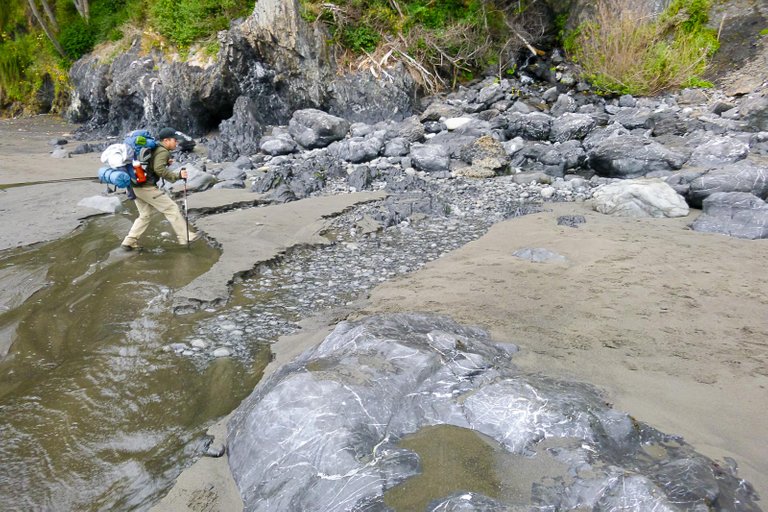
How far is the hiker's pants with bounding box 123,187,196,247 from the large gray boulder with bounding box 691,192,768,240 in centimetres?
632

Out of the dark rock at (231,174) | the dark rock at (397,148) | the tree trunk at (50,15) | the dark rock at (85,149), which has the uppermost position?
the tree trunk at (50,15)

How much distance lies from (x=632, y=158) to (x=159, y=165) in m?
7.27

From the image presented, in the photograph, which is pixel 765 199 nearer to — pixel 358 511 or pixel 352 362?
pixel 352 362

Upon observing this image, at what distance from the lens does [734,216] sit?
6.18 meters

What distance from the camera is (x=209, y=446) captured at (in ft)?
9.89

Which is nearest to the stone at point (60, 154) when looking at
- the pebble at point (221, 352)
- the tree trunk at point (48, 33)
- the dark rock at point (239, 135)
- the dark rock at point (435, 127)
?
the dark rock at point (239, 135)

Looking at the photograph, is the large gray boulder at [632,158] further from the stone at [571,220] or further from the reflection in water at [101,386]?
the reflection in water at [101,386]

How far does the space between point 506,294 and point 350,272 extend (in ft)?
5.96

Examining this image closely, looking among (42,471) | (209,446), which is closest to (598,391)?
(209,446)

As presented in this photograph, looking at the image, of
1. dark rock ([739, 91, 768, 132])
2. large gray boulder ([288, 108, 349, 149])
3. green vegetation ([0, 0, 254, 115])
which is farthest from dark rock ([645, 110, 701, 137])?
green vegetation ([0, 0, 254, 115])

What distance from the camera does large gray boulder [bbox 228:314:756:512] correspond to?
2.24m

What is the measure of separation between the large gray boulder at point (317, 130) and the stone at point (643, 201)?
6.78m

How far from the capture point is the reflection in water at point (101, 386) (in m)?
2.86

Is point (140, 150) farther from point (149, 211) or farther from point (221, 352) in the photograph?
point (221, 352)
